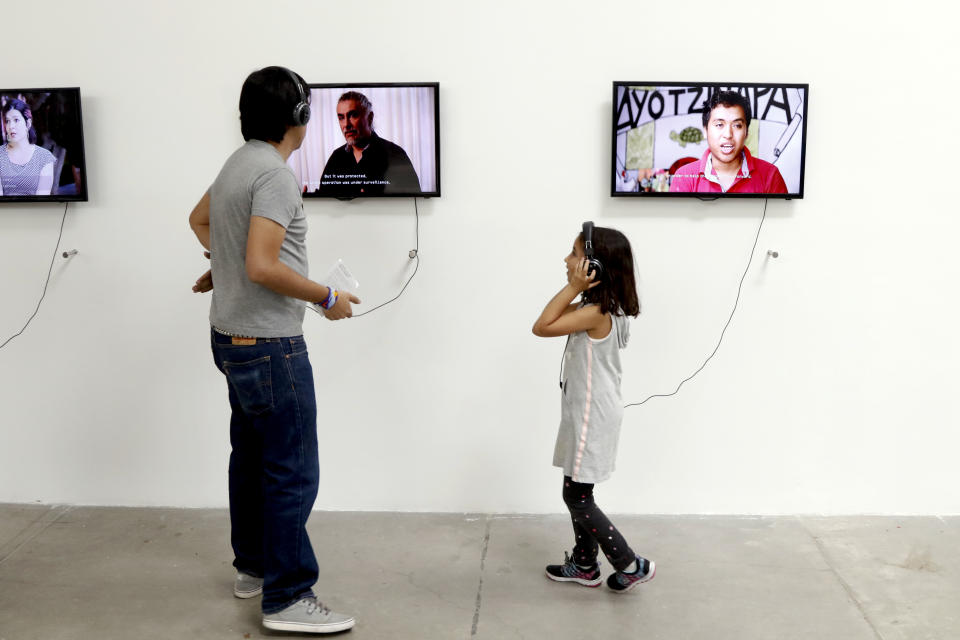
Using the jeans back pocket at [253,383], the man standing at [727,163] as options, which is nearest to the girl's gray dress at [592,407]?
the man standing at [727,163]

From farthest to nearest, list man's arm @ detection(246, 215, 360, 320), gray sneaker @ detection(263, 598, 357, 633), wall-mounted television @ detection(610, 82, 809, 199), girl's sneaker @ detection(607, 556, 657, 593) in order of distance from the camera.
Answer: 1. wall-mounted television @ detection(610, 82, 809, 199)
2. girl's sneaker @ detection(607, 556, 657, 593)
3. gray sneaker @ detection(263, 598, 357, 633)
4. man's arm @ detection(246, 215, 360, 320)

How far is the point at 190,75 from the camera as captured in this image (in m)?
3.15

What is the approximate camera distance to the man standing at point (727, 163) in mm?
3006

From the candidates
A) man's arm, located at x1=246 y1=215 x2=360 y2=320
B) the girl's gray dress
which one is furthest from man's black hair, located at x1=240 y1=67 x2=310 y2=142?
the girl's gray dress

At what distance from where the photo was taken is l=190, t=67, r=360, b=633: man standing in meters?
2.22

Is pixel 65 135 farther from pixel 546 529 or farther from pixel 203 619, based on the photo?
pixel 546 529

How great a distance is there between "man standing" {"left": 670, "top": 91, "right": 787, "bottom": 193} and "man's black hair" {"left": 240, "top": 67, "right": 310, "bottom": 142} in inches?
57.4

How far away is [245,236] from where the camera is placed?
2264mm

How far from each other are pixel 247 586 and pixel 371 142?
1606 millimetres

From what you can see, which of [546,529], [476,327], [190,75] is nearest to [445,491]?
[546,529]

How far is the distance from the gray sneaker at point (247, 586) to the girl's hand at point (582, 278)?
1364 mm

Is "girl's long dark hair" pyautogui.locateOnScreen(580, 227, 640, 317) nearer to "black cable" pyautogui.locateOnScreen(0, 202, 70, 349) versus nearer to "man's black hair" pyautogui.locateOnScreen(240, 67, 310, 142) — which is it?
"man's black hair" pyautogui.locateOnScreen(240, 67, 310, 142)

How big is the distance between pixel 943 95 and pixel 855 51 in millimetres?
364

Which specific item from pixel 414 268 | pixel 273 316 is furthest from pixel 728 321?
pixel 273 316
